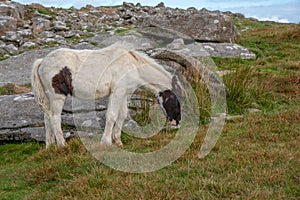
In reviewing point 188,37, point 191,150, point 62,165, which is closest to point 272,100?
point 191,150

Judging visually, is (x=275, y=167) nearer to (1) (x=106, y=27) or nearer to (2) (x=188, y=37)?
(2) (x=188, y=37)

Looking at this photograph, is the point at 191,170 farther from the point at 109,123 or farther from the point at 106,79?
the point at 106,79

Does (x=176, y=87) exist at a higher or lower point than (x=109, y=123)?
higher

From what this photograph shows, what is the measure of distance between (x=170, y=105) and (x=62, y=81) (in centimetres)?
202

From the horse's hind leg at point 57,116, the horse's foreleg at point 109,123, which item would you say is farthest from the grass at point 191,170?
the horse's hind leg at point 57,116

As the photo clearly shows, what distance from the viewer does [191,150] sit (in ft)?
19.7

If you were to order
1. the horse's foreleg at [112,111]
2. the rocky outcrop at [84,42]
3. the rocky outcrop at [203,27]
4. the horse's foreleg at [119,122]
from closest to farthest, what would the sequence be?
the horse's foreleg at [112,111] < the horse's foreleg at [119,122] < the rocky outcrop at [84,42] < the rocky outcrop at [203,27]

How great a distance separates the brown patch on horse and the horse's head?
168 cm

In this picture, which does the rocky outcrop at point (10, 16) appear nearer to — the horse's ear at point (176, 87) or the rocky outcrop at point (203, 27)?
the rocky outcrop at point (203, 27)

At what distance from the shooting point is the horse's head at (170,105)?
7.14 metres

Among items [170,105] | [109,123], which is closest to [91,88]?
[109,123]

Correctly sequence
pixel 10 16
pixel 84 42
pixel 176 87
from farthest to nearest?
pixel 10 16, pixel 84 42, pixel 176 87

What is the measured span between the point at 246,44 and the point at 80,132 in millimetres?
10433

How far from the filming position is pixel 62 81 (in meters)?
7.12
